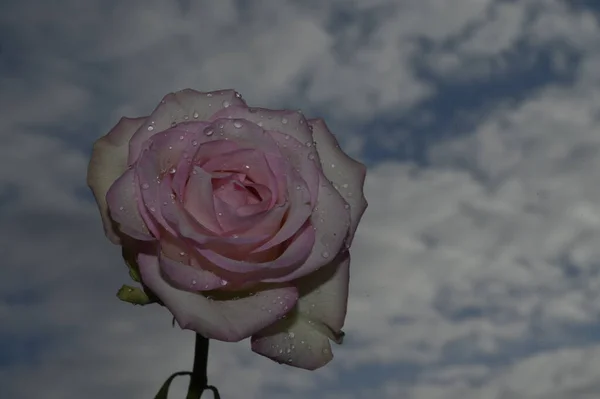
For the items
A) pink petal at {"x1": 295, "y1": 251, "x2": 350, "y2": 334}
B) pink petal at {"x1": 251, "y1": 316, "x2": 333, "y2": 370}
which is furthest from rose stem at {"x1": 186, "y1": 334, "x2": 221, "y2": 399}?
pink petal at {"x1": 295, "y1": 251, "x2": 350, "y2": 334}

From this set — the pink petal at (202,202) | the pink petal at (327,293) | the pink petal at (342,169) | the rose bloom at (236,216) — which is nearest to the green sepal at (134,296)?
the rose bloom at (236,216)

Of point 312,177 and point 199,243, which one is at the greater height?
point 312,177

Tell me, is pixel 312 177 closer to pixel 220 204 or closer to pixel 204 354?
pixel 220 204

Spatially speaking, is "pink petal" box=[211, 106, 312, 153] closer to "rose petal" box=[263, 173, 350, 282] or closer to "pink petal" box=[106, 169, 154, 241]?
"rose petal" box=[263, 173, 350, 282]

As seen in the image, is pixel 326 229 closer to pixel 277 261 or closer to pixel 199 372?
pixel 277 261

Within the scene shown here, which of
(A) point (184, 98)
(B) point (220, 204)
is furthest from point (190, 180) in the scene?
(A) point (184, 98)

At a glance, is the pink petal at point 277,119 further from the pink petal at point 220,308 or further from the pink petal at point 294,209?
the pink petal at point 220,308
